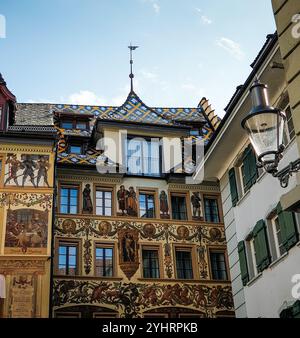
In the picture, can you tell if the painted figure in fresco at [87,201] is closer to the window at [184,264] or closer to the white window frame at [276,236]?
the window at [184,264]

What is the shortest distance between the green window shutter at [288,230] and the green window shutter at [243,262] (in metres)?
2.72

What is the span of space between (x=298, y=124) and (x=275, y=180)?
9.21 meters

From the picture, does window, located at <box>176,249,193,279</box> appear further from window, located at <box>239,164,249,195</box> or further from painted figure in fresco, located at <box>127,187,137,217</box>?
window, located at <box>239,164,249,195</box>

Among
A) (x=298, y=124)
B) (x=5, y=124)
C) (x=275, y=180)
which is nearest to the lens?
(x=298, y=124)

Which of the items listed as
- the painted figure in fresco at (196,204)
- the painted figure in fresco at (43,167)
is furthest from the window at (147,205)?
the painted figure in fresco at (43,167)

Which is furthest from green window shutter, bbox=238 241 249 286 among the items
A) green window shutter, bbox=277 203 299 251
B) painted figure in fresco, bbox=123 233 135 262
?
painted figure in fresco, bbox=123 233 135 262

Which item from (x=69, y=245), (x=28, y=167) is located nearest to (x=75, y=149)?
(x=28, y=167)

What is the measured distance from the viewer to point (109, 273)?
22.7 m

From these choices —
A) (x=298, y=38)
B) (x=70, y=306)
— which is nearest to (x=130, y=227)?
(x=70, y=306)

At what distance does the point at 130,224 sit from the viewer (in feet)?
77.7

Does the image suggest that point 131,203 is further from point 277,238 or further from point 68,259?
point 277,238

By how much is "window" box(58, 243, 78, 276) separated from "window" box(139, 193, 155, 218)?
3220mm
